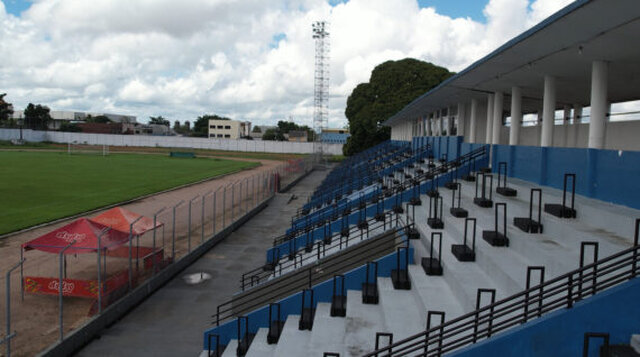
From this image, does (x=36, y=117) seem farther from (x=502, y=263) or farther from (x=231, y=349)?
(x=502, y=263)

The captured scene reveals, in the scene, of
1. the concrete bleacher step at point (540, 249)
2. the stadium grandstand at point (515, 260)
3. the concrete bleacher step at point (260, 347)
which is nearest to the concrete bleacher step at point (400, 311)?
the stadium grandstand at point (515, 260)

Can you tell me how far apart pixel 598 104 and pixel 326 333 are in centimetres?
681

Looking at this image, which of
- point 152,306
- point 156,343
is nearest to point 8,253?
point 152,306

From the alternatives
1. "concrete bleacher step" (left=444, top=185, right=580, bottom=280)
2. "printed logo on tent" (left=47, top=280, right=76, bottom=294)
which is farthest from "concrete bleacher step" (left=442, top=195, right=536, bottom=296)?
"printed logo on tent" (left=47, top=280, right=76, bottom=294)

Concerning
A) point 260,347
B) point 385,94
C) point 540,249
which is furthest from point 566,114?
point 385,94

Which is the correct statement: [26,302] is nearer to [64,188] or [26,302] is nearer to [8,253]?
[8,253]

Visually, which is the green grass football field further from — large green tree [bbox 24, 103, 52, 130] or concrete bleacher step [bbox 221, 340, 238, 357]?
large green tree [bbox 24, 103, 52, 130]

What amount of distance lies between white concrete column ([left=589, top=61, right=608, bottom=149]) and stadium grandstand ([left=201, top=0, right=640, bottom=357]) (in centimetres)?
3

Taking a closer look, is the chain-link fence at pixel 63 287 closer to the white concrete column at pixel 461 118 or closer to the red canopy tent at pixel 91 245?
the red canopy tent at pixel 91 245

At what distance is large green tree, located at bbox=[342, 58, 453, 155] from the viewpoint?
2234 inches

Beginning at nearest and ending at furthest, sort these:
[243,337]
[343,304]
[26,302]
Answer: [343,304] → [243,337] → [26,302]

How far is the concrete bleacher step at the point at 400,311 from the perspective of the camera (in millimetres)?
6855

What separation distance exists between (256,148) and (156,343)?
305 feet

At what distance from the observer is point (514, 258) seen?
7449mm
